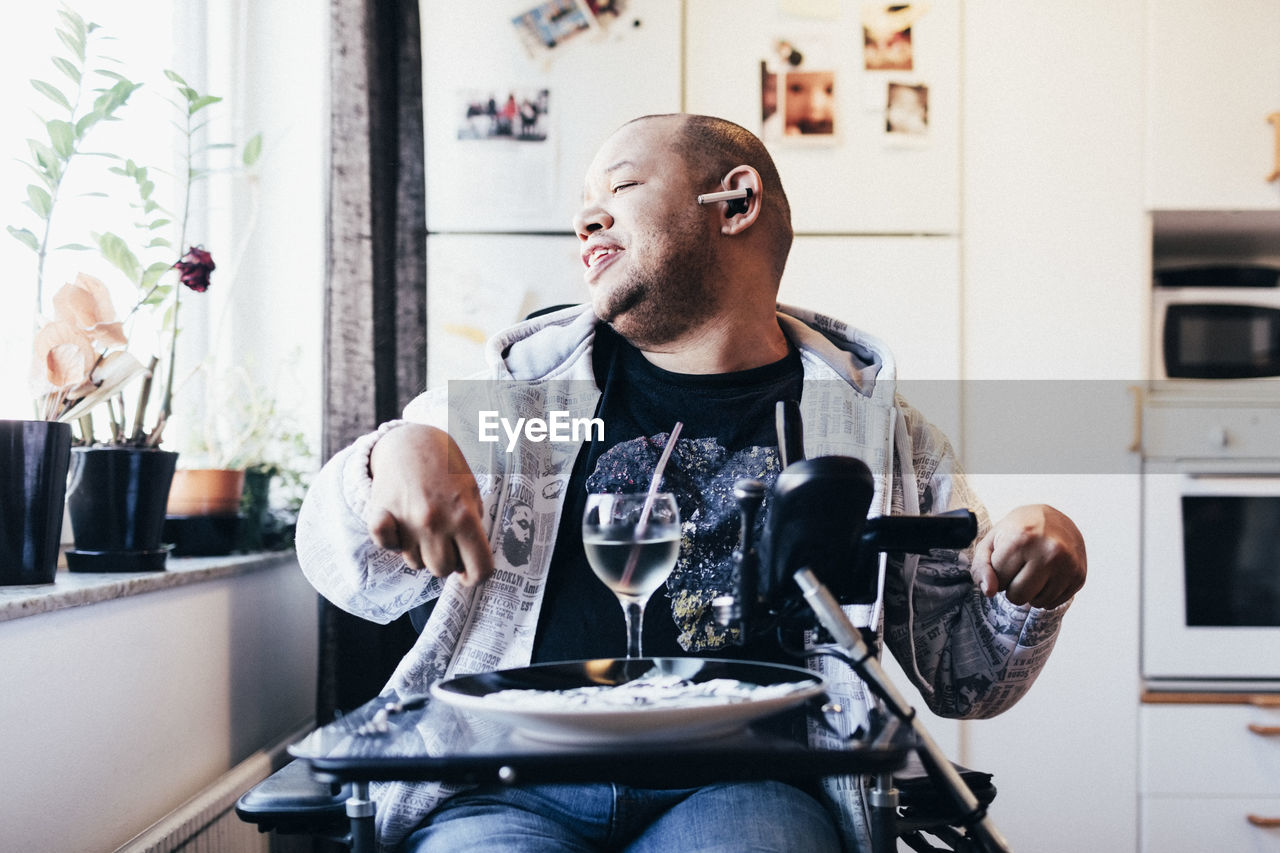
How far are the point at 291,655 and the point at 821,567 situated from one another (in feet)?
4.58

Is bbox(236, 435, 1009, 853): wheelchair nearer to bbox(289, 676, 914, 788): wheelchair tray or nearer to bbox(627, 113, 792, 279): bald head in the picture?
bbox(289, 676, 914, 788): wheelchair tray

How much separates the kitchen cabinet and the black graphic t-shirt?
4.18ft

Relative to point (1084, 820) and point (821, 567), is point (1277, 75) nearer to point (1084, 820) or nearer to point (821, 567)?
point (1084, 820)

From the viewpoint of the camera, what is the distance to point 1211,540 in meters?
2.12

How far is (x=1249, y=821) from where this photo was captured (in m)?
2.02

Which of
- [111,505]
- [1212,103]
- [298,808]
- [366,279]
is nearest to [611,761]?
[298,808]

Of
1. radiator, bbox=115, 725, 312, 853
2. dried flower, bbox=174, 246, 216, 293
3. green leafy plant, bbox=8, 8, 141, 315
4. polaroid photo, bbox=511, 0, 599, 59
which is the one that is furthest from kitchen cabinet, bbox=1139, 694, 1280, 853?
green leafy plant, bbox=8, 8, 141, 315

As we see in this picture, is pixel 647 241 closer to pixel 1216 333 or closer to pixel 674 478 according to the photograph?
pixel 674 478

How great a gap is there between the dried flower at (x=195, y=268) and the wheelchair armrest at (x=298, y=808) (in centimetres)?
69

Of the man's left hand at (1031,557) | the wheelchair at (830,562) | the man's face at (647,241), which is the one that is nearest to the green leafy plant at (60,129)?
the man's face at (647,241)

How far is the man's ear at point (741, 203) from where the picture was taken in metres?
1.42

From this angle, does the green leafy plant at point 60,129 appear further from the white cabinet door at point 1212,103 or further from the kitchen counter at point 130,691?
the white cabinet door at point 1212,103

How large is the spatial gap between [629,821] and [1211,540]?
5.36ft

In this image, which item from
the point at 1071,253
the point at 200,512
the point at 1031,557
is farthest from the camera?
the point at 1071,253
